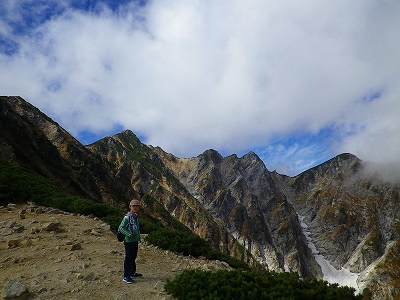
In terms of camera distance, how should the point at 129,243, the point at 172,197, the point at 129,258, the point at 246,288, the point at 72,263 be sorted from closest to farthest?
the point at 246,288
the point at 129,258
the point at 129,243
the point at 72,263
the point at 172,197

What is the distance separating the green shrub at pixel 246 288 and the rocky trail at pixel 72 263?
0.88 meters

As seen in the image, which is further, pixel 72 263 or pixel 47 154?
pixel 47 154

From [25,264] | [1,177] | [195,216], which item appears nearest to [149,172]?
[195,216]

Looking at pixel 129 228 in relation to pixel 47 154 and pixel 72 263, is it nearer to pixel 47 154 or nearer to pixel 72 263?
pixel 72 263

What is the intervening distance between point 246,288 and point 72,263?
22.8 ft

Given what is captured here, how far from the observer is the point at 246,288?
8.09 metres

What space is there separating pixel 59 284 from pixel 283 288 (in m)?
7.37

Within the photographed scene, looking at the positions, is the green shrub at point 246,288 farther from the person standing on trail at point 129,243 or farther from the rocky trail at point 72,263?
the person standing on trail at point 129,243

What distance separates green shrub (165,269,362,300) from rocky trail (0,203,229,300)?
2.88 feet

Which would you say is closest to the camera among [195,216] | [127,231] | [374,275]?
[127,231]

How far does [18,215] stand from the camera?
16656mm

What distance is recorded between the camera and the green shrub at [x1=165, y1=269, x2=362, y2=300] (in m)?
7.86

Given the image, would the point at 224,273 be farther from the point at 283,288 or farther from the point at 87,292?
the point at 87,292

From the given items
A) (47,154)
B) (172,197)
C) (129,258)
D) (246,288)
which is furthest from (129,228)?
(172,197)
